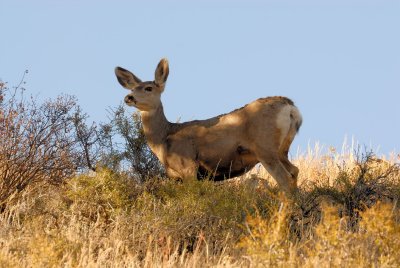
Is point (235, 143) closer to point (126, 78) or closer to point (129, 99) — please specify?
point (129, 99)

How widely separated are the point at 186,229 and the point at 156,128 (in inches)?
185

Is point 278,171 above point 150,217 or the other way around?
above

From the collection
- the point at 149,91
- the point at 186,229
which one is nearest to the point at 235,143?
the point at 149,91

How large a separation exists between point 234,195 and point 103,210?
2066 mm

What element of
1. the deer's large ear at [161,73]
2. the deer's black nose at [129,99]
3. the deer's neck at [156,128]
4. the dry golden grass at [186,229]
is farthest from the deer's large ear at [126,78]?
the dry golden grass at [186,229]

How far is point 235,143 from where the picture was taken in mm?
13539

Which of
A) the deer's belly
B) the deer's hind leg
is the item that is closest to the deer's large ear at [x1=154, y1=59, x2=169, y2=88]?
the deer's belly

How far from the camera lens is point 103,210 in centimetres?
1062

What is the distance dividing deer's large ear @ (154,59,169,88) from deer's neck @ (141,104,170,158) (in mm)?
424

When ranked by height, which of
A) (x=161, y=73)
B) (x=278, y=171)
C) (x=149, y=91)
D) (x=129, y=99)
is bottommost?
(x=278, y=171)

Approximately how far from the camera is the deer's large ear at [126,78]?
14844 millimetres

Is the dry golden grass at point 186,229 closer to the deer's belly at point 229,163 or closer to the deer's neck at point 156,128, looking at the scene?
the deer's belly at point 229,163

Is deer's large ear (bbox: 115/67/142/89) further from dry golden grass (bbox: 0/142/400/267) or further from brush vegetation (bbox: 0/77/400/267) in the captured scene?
dry golden grass (bbox: 0/142/400/267)

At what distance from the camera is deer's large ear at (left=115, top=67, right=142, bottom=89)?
14844 millimetres
